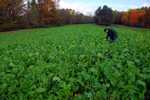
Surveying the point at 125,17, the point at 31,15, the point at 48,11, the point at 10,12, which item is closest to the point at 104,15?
the point at 125,17

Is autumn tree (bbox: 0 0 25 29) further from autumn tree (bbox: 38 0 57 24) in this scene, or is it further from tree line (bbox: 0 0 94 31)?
autumn tree (bbox: 38 0 57 24)

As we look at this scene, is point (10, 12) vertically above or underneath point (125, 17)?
above

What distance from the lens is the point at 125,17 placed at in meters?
69.0

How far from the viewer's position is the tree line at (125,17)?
6015 centimetres

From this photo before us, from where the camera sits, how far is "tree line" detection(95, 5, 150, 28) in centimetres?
6015

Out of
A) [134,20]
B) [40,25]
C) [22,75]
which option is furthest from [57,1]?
[22,75]

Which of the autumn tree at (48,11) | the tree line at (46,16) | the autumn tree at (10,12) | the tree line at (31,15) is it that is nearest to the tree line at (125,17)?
the tree line at (46,16)

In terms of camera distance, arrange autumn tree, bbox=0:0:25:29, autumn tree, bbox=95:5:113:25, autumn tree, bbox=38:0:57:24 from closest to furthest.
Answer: autumn tree, bbox=0:0:25:29, autumn tree, bbox=38:0:57:24, autumn tree, bbox=95:5:113:25

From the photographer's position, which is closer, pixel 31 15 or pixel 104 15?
pixel 31 15

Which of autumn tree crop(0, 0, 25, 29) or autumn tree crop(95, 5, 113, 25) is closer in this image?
autumn tree crop(0, 0, 25, 29)

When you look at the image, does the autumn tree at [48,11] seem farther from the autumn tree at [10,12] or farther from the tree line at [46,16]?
the autumn tree at [10,12]

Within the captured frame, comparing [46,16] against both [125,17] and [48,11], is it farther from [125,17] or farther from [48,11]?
[125,17]

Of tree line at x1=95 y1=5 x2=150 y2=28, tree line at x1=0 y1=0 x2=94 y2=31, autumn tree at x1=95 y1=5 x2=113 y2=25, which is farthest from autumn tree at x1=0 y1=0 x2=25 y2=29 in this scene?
autumn tree at x1=95 y1=5 x2=113 y2=25

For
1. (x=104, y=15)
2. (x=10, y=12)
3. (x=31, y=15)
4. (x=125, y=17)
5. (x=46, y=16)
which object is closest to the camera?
(x=10, y=12)
